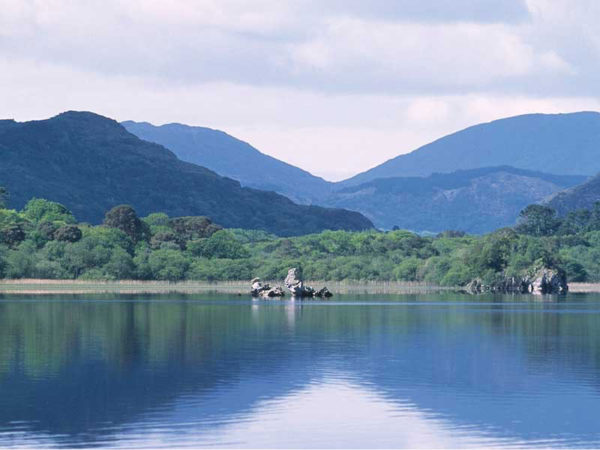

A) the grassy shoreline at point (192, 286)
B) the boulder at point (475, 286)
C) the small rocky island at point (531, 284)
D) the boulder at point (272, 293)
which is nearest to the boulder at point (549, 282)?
the small rocky island at point (531, 284)

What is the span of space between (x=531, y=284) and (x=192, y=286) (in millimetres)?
49686

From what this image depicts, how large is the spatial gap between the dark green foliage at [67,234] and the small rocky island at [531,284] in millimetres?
60857

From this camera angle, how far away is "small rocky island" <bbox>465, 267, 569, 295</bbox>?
164 meters

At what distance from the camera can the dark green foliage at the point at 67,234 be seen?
182 m

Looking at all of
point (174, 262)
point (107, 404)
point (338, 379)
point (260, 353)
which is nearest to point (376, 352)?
point (260, 353)

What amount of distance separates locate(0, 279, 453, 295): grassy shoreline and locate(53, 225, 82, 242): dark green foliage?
12.2 m

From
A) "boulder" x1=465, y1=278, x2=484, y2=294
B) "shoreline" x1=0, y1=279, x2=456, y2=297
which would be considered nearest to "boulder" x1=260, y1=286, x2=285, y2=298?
"shoreline" x1=0, y1=279, x2=456, y2=297

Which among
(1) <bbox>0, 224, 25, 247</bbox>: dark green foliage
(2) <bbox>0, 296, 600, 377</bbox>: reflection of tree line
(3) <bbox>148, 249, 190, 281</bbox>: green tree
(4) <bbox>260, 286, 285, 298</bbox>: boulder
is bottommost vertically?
(2) <bbox>0, 296, 600, 377</bbox>: reflection of tree line

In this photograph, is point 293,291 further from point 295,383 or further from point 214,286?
point 295,383

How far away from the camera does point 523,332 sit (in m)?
72.9

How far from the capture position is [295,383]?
4553cm

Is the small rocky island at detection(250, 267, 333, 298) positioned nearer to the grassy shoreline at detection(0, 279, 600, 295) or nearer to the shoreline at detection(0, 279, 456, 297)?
the shoreline at detection(0, 279, 456, 297)

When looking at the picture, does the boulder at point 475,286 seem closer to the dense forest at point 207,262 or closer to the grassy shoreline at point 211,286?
the dense forest at point 207,262

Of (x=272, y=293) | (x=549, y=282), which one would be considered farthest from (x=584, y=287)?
(x=272, y=293)
